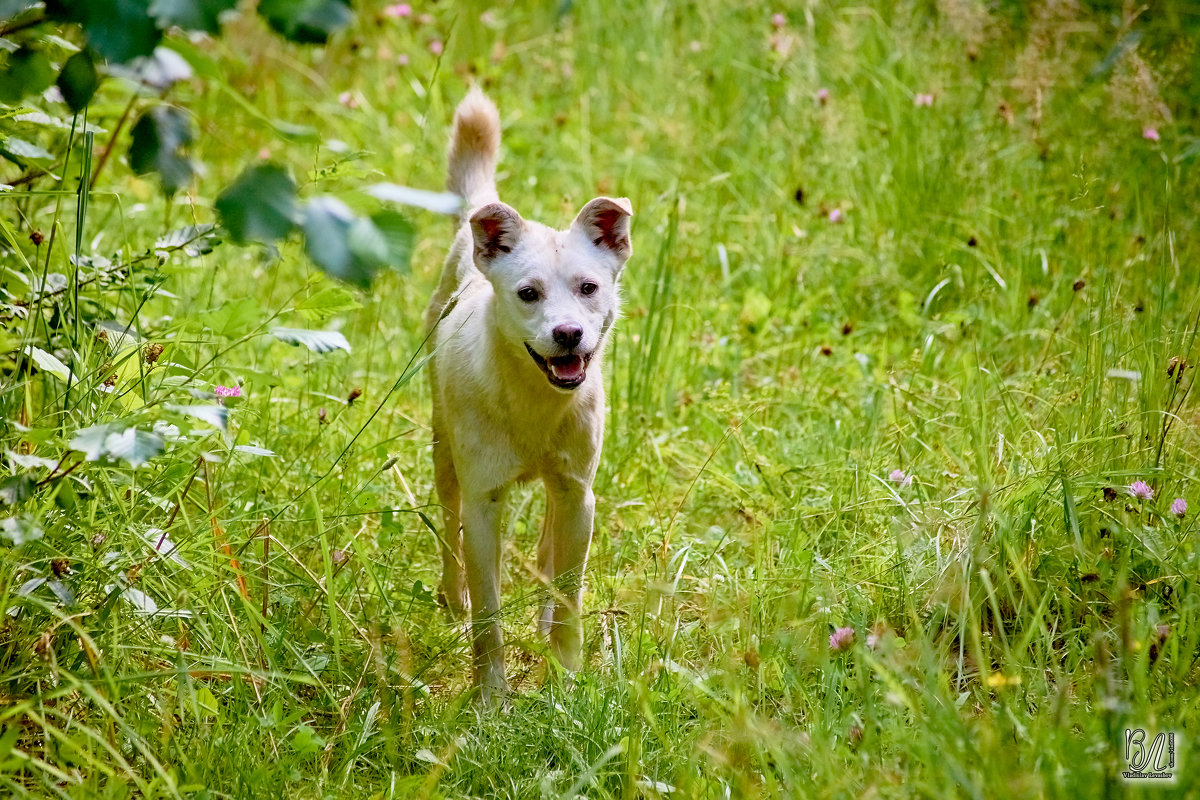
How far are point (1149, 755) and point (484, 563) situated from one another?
184cm

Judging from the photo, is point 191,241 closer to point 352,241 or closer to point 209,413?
point 209,413

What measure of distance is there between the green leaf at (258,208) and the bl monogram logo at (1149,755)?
1789 millimetres

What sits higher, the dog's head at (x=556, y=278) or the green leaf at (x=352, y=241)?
the green leaf at (x=352, y=241)

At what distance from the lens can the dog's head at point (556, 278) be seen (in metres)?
3.30

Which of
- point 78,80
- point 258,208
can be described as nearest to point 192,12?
point 258,208

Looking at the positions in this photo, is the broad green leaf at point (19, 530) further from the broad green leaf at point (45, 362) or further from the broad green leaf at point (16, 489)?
the broad green leaf at point (45, 362)

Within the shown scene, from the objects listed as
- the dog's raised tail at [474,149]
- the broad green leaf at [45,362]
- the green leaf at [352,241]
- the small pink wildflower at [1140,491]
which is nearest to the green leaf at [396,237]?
the green leaf at [352,241]

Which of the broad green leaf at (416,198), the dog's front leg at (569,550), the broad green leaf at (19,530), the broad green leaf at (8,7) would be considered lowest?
the dog's front leg at (569,550)

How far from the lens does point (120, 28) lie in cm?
158

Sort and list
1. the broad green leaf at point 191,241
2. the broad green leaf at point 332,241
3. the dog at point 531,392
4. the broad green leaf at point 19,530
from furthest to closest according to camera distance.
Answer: the dog at point 531,392 → the broad green leaf at point 191,241 → the broad green leaf at point 19,530 → the broad green leaf at point 332,241

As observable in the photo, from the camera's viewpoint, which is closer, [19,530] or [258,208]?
[258,208]

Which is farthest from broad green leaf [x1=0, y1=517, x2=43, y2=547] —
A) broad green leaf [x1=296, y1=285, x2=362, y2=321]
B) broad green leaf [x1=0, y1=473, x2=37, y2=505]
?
broad green leaf [x1=296, y1=285, x2=362, y2=321]

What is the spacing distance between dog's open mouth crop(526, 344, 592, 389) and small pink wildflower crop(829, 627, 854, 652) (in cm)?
96

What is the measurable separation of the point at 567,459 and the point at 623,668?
68cm
